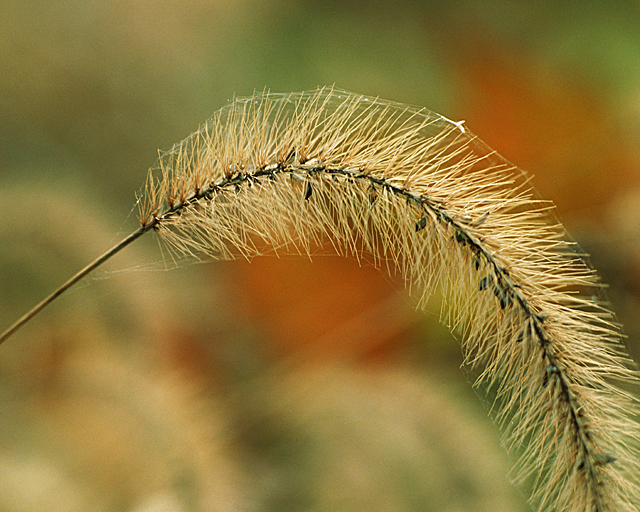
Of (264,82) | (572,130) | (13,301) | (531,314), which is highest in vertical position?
(264,82)

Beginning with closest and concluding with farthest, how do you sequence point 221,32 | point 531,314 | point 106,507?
point 531,314, point 106,507, point 221,32

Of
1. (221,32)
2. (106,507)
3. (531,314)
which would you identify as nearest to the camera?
(531,314)

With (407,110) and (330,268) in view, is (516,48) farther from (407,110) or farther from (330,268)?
(330,268)

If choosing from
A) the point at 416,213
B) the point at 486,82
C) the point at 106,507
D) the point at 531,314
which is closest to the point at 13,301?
the point at 106,507

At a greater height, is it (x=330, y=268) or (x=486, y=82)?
(x=486, y=82)

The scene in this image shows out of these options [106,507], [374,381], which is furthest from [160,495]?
[374,381]

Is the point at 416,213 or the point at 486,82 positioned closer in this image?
the point at 416,213
